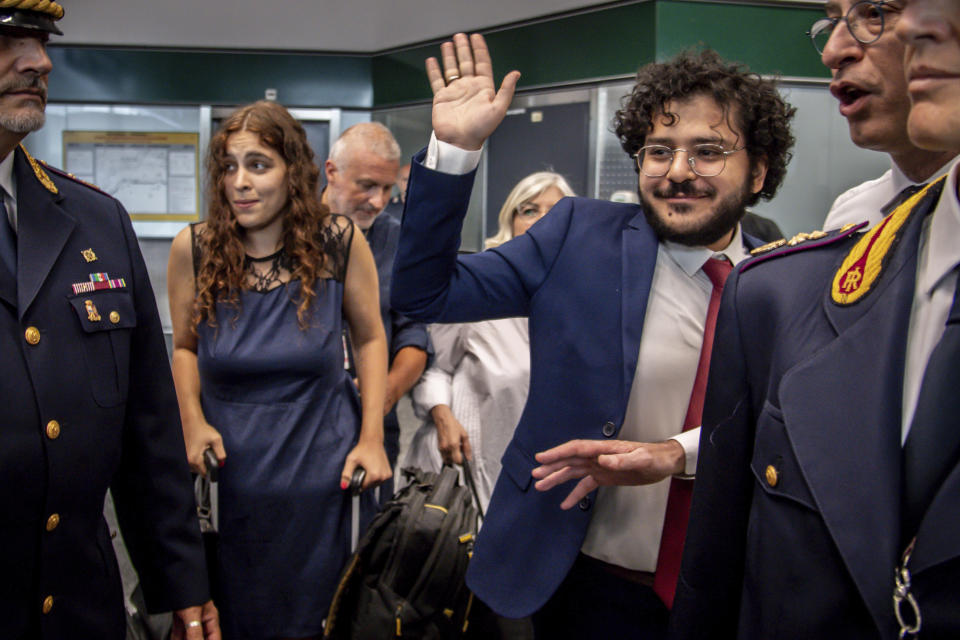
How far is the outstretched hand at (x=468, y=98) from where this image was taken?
58.2 inches

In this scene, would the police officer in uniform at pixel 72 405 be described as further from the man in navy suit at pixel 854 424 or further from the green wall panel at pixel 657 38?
the green wall panel at pixel 657 38

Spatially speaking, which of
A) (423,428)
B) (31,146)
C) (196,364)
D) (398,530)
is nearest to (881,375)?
(398,530)

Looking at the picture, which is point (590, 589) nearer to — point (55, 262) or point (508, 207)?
point (55, 262)

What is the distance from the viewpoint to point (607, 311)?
164cm

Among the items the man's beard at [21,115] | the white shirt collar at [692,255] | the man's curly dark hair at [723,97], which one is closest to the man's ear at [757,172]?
the man's curly dark hair at [723,97]

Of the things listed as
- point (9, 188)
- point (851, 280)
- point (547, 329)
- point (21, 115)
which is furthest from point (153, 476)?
point (851, 280)

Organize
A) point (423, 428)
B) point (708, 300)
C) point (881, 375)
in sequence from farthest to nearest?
point (423, 428)
point (708, 300)
point (881, 375)

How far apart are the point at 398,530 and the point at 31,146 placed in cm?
477

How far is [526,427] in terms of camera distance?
1.71 m

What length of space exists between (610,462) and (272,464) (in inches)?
45.1

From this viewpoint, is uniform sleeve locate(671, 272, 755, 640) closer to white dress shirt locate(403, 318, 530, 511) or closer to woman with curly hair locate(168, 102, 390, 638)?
woman with curly hair locate(168, 102, 390, 638)

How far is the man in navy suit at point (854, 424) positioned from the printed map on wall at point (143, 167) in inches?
206

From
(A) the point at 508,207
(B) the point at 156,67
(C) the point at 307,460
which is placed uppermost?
(B) the point at 156,67

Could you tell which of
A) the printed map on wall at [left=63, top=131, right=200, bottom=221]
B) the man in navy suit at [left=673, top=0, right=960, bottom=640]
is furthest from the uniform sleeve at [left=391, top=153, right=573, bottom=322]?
the printed map on wall at [left=63, top=131, right=200, bottom=221]
